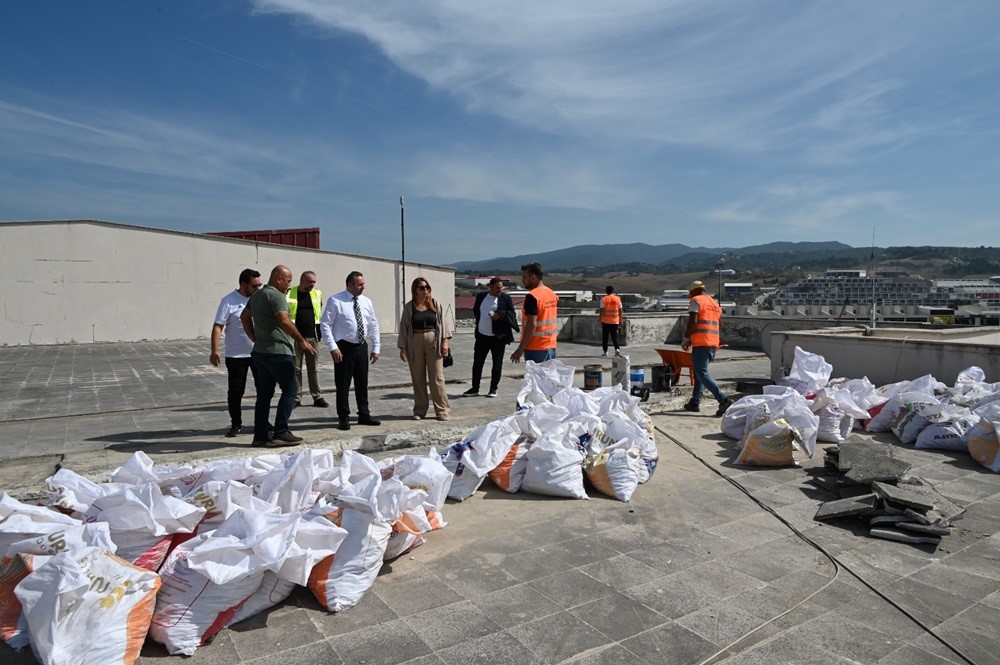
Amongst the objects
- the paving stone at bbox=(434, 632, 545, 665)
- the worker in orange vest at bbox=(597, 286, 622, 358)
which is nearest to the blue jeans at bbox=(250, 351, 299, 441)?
the paving stone at bbox=(434, 632, 545, 665)

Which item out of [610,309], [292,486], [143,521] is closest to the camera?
[143,521]

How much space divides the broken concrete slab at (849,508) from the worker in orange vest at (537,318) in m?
3.42

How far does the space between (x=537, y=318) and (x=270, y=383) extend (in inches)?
114

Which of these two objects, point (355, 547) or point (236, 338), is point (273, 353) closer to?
point (236, 338)

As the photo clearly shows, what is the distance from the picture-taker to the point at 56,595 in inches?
100

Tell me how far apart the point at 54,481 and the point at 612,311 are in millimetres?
11488

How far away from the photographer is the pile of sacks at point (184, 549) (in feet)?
8.62

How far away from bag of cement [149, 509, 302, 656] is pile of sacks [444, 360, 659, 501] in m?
1.91

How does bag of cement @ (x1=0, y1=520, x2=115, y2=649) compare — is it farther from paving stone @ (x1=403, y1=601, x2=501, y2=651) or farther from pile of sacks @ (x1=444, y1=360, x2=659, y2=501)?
pile of sacks @ (x1=444, y1=360, x2=659, y2=501)

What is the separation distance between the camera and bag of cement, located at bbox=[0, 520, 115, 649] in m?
2.82

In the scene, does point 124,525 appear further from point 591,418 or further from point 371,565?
point 591,418

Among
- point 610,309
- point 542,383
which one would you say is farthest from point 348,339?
point 610,309

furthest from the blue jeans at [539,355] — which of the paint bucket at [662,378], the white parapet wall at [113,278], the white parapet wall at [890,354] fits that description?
the white parapet wall at [113,278]

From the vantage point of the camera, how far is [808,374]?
7551 mm
